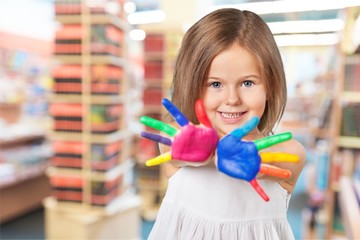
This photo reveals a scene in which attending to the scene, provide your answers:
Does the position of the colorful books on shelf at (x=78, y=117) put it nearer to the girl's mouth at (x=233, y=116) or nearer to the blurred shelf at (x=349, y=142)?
the blurred shelf at (x=349, y=142)

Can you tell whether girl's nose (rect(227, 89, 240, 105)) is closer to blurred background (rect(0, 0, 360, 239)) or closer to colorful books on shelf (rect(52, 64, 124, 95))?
blurred background (rect(0, 0, 360, 239))

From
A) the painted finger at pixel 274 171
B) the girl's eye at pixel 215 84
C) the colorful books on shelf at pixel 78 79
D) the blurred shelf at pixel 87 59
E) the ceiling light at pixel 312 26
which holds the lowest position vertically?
the painted finger at pixel 274 171

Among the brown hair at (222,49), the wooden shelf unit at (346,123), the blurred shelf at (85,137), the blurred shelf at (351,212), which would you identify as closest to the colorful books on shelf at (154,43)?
the blurred shelf at (85,137)

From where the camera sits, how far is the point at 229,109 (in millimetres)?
779

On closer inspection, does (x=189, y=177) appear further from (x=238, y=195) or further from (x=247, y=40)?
(x=247, y=40)

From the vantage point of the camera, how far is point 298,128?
6.87 meters

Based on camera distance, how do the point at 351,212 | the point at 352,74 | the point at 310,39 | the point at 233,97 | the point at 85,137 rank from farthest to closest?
the point at 310,39 < the point at 85,137 < the point at 352,74 < the point at 351,212 < the point at 233,97

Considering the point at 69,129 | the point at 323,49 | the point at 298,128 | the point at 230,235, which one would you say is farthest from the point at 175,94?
the point at 323,49

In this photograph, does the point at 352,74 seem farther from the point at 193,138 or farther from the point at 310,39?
the point at 310,39

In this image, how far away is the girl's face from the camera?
2.50ft

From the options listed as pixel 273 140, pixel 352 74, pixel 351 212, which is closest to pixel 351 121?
pixel 352 74

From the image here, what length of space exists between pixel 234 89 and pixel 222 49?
94 mm

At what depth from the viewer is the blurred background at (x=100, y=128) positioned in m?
2.43

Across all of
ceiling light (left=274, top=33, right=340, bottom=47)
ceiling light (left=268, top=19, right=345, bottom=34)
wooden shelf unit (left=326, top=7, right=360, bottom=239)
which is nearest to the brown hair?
wooden shelf unit (left=326, top=7, right=360, bottom=239)
